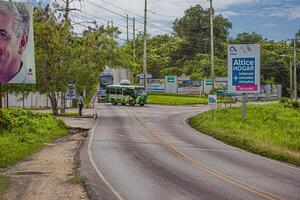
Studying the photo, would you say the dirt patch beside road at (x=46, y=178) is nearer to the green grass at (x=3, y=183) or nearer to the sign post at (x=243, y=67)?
the green grass at (x=3, y=183)

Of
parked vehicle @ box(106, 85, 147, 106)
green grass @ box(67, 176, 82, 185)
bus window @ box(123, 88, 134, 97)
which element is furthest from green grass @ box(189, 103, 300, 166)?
bus window @ box(123, 88, 134, 97)

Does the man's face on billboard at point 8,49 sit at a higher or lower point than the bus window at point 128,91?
higher

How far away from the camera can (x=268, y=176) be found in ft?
60.4

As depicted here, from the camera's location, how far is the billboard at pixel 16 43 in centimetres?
2659

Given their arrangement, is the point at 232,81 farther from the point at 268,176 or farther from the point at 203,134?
the point at 268,176

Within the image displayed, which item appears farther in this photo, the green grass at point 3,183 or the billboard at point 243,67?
the billboard at point 243,67

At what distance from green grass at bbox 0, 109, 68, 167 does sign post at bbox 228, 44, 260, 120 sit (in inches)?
489

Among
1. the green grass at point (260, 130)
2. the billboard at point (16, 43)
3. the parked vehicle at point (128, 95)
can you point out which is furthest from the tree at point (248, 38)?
the billboard at point (16, 43)

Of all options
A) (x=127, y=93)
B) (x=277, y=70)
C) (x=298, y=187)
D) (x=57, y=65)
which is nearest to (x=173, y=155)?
(x=298, y=187)

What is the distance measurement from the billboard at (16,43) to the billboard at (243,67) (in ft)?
50.9

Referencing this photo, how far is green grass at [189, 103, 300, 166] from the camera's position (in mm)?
26625

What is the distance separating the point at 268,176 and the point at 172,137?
45.2ft

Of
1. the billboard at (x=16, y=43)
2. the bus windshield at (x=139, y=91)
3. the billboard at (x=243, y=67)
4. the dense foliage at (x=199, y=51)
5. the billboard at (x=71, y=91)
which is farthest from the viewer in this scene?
the dense foliage at (x=199, y=51)

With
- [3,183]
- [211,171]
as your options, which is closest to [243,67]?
[211,171]
